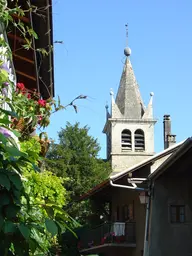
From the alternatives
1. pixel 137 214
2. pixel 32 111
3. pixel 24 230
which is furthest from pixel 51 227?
pixel 137 214

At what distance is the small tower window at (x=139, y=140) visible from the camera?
60.5m

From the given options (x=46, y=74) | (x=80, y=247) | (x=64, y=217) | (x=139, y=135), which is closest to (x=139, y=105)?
(x=139, y=135)

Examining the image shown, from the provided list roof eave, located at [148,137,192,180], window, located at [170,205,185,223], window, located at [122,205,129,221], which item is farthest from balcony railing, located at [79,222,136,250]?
roof eave, located at [148,137,192,180]

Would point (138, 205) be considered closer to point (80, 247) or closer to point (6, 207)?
point (80, 247)

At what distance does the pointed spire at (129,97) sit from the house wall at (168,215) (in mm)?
42478

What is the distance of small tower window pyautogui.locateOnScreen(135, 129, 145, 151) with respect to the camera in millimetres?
60500

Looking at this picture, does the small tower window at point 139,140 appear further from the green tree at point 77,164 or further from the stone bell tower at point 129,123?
the green tree at point 77,164

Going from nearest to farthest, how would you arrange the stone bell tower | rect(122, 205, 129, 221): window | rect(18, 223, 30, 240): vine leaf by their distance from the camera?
rect(18, 223, 30, 240): vine leaf < rect(122, 205, 129, 221): window < the stone bell tower

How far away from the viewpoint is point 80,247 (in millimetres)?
25672

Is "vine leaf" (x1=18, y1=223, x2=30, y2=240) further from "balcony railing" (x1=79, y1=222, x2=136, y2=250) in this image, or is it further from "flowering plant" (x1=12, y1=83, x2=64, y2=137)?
"balcony railing" (x1=79, y1=222, x2=136, y2=250)

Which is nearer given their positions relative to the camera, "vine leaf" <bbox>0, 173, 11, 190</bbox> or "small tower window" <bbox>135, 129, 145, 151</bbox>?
"vine leaf" <bbox>0, 173, 11, 190</bbox>

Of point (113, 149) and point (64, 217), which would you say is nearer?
point (64, 217)

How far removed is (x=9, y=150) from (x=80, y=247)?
77.1 ft

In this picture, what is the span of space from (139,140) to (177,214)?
138ft
